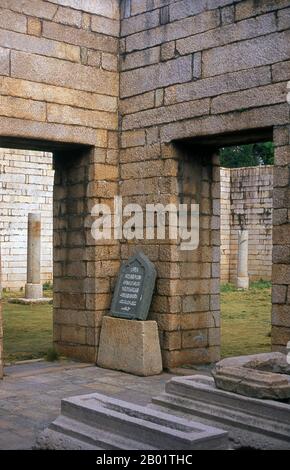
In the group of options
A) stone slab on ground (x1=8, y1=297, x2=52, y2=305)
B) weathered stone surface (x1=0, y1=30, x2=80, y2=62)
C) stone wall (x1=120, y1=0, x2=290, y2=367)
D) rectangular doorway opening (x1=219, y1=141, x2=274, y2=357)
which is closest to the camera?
stone wall (x1=120, y1=0, x2=290, y2=367)

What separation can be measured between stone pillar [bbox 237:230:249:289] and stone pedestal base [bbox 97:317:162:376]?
12183 millimetres

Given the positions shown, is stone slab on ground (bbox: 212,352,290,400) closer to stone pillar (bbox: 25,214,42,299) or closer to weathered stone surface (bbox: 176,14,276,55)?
weathered stone surface (bbox: 176,14,276,55)

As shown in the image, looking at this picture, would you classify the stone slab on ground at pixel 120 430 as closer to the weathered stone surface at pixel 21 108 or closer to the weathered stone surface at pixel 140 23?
the weathered stone surface at pixel 21 108

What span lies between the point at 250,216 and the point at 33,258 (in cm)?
778

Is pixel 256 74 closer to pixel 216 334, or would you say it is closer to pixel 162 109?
pixel 162 109

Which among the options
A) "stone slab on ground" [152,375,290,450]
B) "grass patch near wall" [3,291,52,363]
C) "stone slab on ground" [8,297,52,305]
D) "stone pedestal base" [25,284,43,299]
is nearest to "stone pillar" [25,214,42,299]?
"stone pedestal base" [25,284,43,299]

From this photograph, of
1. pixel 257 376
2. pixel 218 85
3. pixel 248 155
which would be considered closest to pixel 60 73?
pixel 218 85

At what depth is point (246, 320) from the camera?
508 inches

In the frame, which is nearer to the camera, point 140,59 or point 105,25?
point 140,59

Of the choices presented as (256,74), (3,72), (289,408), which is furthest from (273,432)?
(3,72)

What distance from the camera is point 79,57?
8047 mm

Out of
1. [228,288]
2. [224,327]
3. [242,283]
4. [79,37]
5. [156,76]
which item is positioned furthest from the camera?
[228,288]

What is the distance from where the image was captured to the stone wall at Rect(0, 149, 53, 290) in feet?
57.9

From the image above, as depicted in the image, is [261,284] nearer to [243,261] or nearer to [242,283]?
[242,283]
